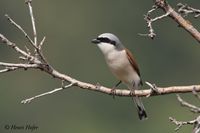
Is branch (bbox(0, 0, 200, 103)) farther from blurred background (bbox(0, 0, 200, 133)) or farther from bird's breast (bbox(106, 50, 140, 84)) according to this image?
blurred background (bbox(0, 0, 200, 133))

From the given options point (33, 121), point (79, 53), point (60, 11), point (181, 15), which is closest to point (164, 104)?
point (33, 121)

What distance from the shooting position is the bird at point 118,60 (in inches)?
278

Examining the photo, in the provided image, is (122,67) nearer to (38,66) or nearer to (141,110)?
(141,110)

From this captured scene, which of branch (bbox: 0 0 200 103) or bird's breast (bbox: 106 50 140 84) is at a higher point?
bird's breast (bbox: 106 50 140 84)

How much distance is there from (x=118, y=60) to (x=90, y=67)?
27295mm

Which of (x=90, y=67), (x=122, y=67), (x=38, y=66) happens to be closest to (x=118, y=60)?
(x=122, y=67)

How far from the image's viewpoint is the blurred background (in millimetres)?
29016

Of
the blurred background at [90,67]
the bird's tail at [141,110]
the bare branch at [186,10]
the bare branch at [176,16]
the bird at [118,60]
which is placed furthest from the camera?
the blurred background at [90,67]

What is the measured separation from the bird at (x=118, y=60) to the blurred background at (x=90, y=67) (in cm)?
1614

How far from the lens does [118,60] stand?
724 centimetres

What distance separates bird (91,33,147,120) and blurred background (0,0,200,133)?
16.1 m

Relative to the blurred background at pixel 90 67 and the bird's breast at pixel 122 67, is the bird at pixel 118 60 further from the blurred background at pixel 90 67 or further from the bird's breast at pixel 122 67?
the blurred background at pixel 90 67

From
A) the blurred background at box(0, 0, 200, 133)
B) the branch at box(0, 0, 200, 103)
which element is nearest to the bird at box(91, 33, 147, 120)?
the branch at box(0, 0, 200, 103)

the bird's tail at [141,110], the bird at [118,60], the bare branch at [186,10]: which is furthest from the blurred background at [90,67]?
the bare branch at [186,10]
